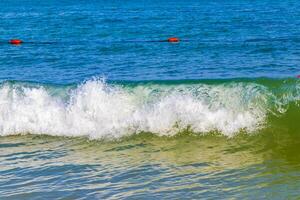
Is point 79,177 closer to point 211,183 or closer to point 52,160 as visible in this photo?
point 52,160

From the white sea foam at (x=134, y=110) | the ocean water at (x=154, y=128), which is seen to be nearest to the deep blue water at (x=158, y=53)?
the ocean water at (x=154, y=128)

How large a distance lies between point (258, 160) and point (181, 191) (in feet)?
6.78

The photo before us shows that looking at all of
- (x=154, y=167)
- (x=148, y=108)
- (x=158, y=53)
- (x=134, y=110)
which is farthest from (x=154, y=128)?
(x=158, y=53)

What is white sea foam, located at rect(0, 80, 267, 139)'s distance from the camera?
1257 cm

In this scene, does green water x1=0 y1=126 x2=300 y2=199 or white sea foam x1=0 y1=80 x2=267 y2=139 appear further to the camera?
white sea foam x1=0 y1=80 x2=267 y2=139

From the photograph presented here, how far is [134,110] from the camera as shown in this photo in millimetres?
13312

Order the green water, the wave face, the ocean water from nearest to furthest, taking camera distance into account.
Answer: the green water < the ocean water < the wave face

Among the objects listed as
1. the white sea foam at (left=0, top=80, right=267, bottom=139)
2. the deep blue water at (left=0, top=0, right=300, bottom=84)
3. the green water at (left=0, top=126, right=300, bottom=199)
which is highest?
the deep blue water at (left=0, top=0, right=300, bottom=84)

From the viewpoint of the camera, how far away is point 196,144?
1170 cm

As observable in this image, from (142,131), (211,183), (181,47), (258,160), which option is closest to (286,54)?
(181,47)

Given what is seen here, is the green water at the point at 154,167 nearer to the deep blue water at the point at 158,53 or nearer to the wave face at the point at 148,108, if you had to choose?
the wave face at the point at 148,108

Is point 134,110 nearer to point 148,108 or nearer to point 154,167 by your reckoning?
point 148,108

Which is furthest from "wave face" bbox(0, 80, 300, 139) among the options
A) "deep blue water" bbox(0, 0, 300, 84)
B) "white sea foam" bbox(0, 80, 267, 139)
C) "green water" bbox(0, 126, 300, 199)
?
"deep blue water" bbox(0, 0, 300, 84)

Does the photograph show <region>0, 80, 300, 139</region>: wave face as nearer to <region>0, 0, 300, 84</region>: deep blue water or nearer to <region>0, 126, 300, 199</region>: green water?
<region>0, 126, 300, 199</region>: green water
